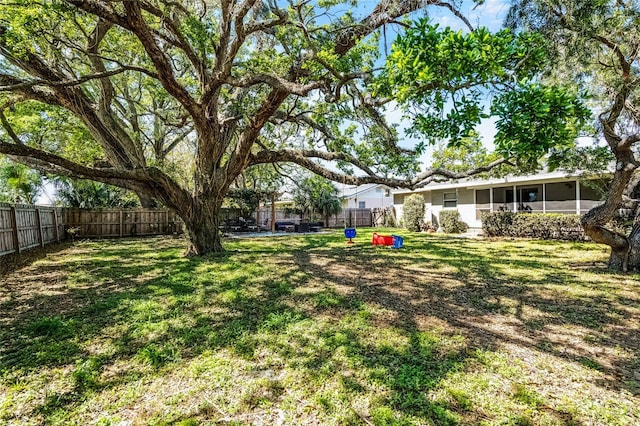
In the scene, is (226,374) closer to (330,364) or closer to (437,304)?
(330,364)

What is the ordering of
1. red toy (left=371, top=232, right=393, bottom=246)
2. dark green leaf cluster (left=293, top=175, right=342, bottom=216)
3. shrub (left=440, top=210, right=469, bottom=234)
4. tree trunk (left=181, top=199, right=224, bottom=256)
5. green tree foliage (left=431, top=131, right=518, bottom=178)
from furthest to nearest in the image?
dark green leaf cluster (left=293, top=175, right=342, bottom=216) < shrub (left=440, top=210, right=469, bottom=234) < red toy (left=371, top=232, right=393, bottom=246) < green tree foliage (left=431, top=131, right=518, bottom=178) < tree trunk (left=181, top=199, right=224, bottom=256)

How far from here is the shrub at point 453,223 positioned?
17703 millimetres

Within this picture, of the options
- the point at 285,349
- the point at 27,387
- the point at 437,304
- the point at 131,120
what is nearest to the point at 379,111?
the point at 437,304

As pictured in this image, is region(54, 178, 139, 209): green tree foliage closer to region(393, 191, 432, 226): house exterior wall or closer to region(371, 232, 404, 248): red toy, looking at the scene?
region(371, 232, 404, 248): red toy

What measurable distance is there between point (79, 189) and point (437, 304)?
17768mm

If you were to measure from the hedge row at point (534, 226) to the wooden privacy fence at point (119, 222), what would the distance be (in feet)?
49.3

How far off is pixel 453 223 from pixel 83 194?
19.4m

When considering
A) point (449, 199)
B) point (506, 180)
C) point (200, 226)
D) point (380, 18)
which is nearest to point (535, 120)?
point (380, 18)

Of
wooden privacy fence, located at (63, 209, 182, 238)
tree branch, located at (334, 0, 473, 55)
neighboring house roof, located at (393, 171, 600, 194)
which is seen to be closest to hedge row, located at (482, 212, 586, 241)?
neighboring house roof, located at (393, 171, 600, 194)

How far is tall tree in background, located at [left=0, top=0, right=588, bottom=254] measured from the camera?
4.90 meters

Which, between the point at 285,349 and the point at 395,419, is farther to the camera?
the point at 285,349

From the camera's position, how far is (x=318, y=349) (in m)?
3.28

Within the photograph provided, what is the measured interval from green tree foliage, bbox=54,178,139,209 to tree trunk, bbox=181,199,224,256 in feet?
31.5

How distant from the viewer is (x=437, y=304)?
4.80 m
